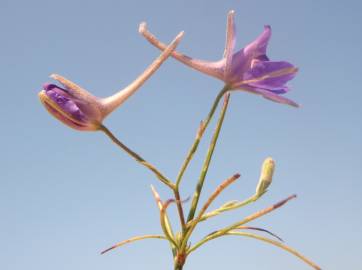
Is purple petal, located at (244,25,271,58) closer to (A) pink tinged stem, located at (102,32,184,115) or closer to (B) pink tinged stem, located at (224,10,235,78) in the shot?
(B) pink tinged stem, located at (224,10,235,78)

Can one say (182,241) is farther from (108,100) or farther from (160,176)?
(108,100)

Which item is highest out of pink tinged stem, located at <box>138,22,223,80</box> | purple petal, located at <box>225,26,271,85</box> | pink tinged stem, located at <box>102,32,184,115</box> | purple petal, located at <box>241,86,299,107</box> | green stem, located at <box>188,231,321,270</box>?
purple petal, located at <box>225,26,271,85</box>

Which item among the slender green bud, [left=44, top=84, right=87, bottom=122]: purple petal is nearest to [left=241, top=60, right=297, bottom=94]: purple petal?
the slender green bud

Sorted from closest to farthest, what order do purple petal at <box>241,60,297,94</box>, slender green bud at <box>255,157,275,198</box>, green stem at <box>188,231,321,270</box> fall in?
green stem at <box>188,231,321,270</box> < slender green bud at <box>255,157,275,198</box> < purple petal at <box>241,60,297,94</box>

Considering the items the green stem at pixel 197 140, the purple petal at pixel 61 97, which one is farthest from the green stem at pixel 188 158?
the purple petal at pixel 61 97

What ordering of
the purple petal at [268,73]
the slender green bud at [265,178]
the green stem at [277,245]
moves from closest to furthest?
the green stem at [277,245], the slender green bud at [265,178], the purple petal at [268,73]

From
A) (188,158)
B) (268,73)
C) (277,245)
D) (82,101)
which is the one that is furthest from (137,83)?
(277,245)

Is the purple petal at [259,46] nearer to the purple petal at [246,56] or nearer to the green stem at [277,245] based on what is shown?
the purple petal at [246,56]

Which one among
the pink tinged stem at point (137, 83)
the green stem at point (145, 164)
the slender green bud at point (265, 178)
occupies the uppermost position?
the pink tinged stem at point (137, 83)
